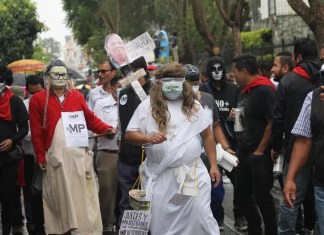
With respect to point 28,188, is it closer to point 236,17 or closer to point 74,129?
point 74,129

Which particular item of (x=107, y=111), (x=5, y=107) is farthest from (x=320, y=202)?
(x=107, y=111)

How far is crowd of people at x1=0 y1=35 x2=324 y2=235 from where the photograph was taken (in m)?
5.79

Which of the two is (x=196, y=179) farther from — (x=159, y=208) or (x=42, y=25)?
(x=42, y=25)

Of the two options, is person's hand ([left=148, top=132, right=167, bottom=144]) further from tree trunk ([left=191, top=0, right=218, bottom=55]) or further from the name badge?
tree trunk ([left=191, top=0, right=218, bottom=55])

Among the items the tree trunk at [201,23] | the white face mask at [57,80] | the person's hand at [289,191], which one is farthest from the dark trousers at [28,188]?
the tree trunk at [201,23]

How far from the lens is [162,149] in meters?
5.75

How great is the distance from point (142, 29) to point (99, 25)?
21.8ft

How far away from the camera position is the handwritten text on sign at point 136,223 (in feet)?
18.8

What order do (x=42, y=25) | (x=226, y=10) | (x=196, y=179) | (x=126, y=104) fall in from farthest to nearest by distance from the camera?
(x=42, y=25) → (x=226, y=10) → (x=126, y=104) → (x=196, y=179)

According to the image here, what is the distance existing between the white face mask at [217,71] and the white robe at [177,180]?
302 cm

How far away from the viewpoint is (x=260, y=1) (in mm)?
32750

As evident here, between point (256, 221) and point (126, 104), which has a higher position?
point (126, 104)

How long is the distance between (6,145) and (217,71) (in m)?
2.80

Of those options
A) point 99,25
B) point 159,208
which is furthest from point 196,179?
point 99,25
